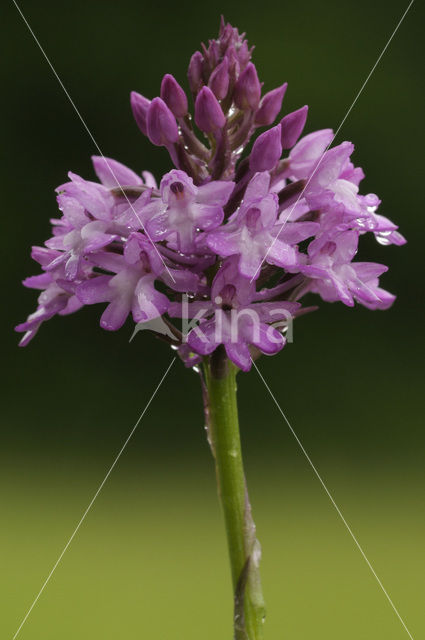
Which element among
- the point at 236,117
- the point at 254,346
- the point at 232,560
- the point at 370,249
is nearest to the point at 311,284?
the point at 254,346

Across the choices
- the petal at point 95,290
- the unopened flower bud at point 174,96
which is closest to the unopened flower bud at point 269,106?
the unopened flower bud at point 174,96

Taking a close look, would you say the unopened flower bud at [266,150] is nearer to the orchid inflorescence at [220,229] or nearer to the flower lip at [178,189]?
the orchid inflorescence at [220,229]

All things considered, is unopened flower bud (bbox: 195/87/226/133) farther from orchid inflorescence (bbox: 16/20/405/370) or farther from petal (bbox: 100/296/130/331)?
petal (bbox: 100/296/130/331)

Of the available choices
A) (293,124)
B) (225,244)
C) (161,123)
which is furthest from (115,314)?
(293,124)

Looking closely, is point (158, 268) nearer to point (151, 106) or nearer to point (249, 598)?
point (151, 106)

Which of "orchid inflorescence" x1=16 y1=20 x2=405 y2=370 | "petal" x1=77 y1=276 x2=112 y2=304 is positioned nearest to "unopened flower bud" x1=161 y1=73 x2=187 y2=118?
"orchid inflorescence" x1=16 y1=20 x2=405 y2=370

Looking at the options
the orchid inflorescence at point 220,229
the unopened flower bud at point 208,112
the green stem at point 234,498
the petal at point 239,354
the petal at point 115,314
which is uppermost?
the unopened flower bud at point 208,112

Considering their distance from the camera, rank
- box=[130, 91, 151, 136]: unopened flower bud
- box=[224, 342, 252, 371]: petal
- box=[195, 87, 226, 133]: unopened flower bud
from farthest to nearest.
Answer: box=[130, 91, 151, 136]: unopened flower bud < box=[195, 87, 226, 133]: unopened flower bud < box=[224, 342, 252, 371]: petal
